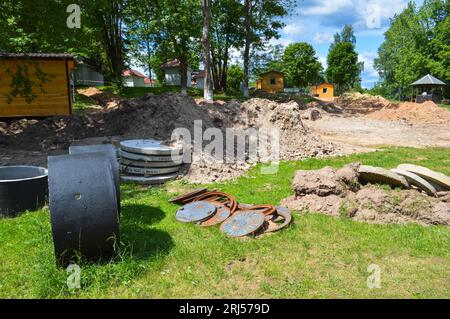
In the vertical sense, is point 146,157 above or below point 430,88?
below

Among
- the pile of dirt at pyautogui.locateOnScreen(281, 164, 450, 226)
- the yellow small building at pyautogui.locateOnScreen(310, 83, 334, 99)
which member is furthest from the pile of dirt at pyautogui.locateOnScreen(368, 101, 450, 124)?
the yellow small building at pyautogui.locateOnScreen(310, 83, 334, 99)

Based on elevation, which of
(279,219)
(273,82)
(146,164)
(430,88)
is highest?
(273,82)

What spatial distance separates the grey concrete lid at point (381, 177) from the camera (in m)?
6.43

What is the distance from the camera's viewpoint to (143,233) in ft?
17.9

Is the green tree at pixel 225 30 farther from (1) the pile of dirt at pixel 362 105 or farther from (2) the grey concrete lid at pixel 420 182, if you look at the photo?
(2) the grey concrete lid at pixel 420 182

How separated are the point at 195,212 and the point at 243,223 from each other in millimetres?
1017

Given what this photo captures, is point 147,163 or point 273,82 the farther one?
point 273,82

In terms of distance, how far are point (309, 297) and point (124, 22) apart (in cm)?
2991

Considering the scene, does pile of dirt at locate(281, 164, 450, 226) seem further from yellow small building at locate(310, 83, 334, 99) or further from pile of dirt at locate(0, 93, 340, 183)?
yellow small building at locate(310, 83, 334, 99)

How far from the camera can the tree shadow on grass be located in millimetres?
4836

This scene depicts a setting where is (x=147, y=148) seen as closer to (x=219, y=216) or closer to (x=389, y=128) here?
(x=219, y=216)

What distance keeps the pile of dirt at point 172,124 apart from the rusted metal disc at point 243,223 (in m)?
3.52

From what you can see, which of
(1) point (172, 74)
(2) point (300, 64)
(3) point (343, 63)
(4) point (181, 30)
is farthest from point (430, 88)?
(4) point (181, 30)

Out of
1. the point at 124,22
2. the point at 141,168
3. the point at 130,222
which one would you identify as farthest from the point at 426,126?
the point at 124,22
